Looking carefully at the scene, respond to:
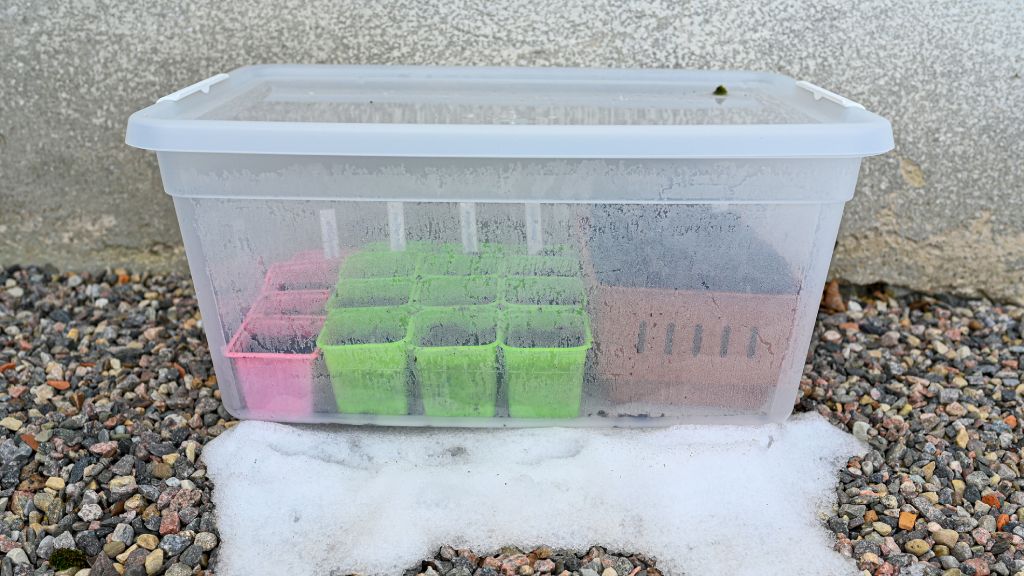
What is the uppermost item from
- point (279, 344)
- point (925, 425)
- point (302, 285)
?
Result: point (302, 285)

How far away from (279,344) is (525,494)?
0.47 metres

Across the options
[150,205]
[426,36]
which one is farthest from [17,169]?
[426,36]

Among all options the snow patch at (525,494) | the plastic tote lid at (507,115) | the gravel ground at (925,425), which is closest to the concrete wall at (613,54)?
the plastic tote lid at (507,115)

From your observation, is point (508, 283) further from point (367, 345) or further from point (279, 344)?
point (279, 344)

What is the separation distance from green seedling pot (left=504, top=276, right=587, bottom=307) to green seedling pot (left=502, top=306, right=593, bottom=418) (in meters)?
0.01

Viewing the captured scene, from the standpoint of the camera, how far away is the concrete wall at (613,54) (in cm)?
155

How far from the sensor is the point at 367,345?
1.24 meters

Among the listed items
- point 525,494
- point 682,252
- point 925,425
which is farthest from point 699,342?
point 925,425

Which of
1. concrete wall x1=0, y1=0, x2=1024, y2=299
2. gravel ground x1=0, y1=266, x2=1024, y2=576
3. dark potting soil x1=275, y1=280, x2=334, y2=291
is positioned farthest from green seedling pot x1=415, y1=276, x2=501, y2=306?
concrete wall x1=0, y1=0, x2=1024, y2=299

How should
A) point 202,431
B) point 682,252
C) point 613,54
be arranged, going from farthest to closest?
point 613,54
point 202,431
point 682,252

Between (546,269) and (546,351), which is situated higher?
(546,269)

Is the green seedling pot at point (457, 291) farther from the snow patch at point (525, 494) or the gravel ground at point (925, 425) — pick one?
the gravel ground at point (925, 425)

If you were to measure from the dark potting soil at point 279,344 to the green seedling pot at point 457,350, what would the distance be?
7.1 inches

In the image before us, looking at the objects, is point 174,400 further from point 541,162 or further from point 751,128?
point 751,128
